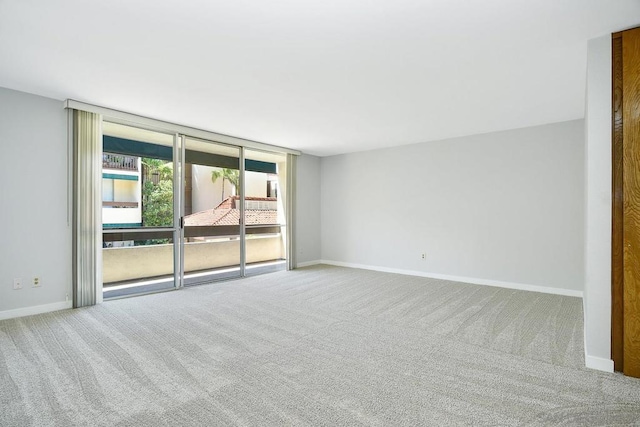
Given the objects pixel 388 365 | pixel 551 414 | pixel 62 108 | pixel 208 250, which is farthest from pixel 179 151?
pixel 551 414

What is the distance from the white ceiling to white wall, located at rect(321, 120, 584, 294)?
73cm

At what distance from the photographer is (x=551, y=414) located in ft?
6.11

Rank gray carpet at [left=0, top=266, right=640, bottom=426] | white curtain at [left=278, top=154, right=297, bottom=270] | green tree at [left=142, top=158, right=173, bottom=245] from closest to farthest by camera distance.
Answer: gray carpet at [left=0, top=266, right=640, bottom=426]
green tree at [left=142, top=158, right=173, bottom=245]
white curtain at [left=278, top=154, right=297, bottom=270]

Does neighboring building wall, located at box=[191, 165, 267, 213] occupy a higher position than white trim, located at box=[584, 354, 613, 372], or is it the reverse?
neighboring building wall, located at box=[191, 165, 267, 213]

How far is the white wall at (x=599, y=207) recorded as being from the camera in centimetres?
240

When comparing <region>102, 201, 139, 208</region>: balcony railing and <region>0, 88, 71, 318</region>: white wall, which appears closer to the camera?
<region>0, 88, 71, 318</region>: white wall

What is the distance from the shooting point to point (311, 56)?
2799 millimetres

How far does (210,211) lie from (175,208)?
2.51ft

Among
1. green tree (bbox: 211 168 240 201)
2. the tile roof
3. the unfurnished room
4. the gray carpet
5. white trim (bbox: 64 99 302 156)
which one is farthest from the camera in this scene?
green tree (bbox: 211 168 240 201)

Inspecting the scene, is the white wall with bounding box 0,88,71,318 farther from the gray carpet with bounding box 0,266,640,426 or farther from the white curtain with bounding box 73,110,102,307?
the gray carpet with bounding box 0,266,640,426

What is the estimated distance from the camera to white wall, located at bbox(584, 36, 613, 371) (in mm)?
2402

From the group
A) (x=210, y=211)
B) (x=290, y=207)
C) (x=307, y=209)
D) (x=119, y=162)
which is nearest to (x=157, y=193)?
(x=119, y=162)

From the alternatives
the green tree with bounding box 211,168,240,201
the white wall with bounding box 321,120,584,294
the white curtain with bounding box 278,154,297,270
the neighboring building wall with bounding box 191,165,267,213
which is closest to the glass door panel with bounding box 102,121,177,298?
the neighboring building wall with bounding box 191,165,267,213

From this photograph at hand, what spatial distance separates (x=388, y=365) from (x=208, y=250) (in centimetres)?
470
